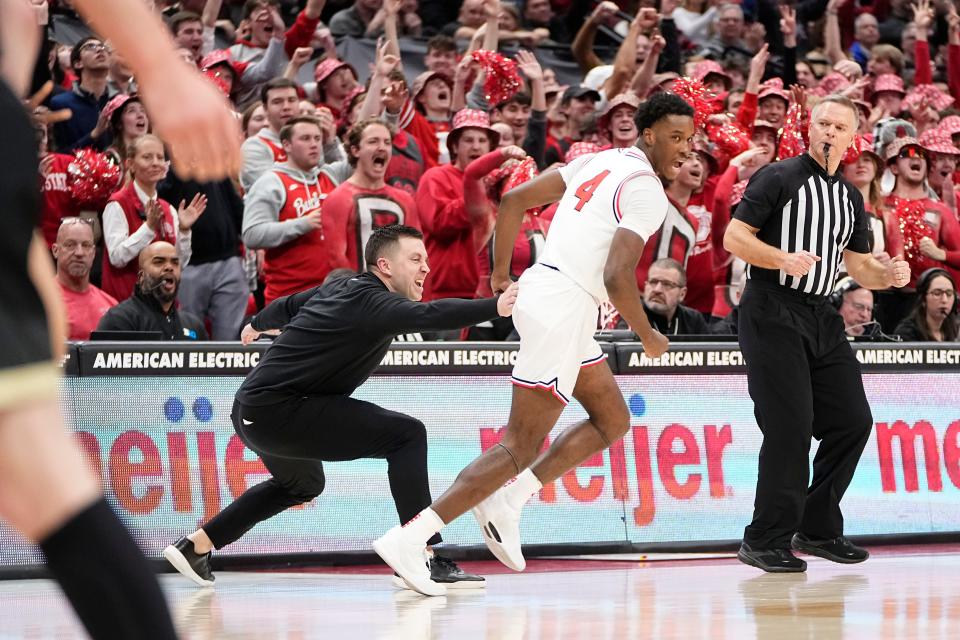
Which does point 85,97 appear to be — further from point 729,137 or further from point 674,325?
point 729,137

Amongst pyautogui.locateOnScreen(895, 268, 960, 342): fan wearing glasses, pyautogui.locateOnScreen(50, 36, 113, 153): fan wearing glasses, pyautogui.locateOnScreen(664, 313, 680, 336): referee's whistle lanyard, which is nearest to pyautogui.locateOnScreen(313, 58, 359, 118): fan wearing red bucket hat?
pyautogui.locateOnScreen(50, 36, 113, 153): fan wearing glasses

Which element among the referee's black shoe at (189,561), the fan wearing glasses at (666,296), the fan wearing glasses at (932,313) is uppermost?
the fan wearing glasses at (666,296)

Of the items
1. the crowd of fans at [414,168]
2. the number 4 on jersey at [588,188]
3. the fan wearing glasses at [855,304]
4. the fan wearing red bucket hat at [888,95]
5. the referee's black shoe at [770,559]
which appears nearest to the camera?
the number 4 on jersey at [588,188]

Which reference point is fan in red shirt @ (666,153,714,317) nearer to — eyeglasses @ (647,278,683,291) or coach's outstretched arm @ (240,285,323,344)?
eyeglasses @ (647,278,683,291)

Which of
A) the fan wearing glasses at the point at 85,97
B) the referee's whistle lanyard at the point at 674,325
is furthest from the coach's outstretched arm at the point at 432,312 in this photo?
the fan wearing glasses at the point at 85,97

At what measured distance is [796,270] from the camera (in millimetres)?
6285

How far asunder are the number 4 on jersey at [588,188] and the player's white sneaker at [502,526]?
1.31 metres

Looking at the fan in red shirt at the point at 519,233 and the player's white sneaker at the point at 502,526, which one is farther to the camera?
the fan in red shirt at the point at 519,233

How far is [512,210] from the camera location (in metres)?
6.55

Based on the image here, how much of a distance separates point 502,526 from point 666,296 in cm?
309

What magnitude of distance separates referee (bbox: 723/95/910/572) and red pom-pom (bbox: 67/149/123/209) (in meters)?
4.38

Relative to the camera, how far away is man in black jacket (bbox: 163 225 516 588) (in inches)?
248

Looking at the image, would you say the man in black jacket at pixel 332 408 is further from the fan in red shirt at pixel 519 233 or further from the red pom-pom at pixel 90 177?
the red pom-pom at pixel 90 177

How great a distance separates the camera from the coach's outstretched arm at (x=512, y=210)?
6.54 metres
